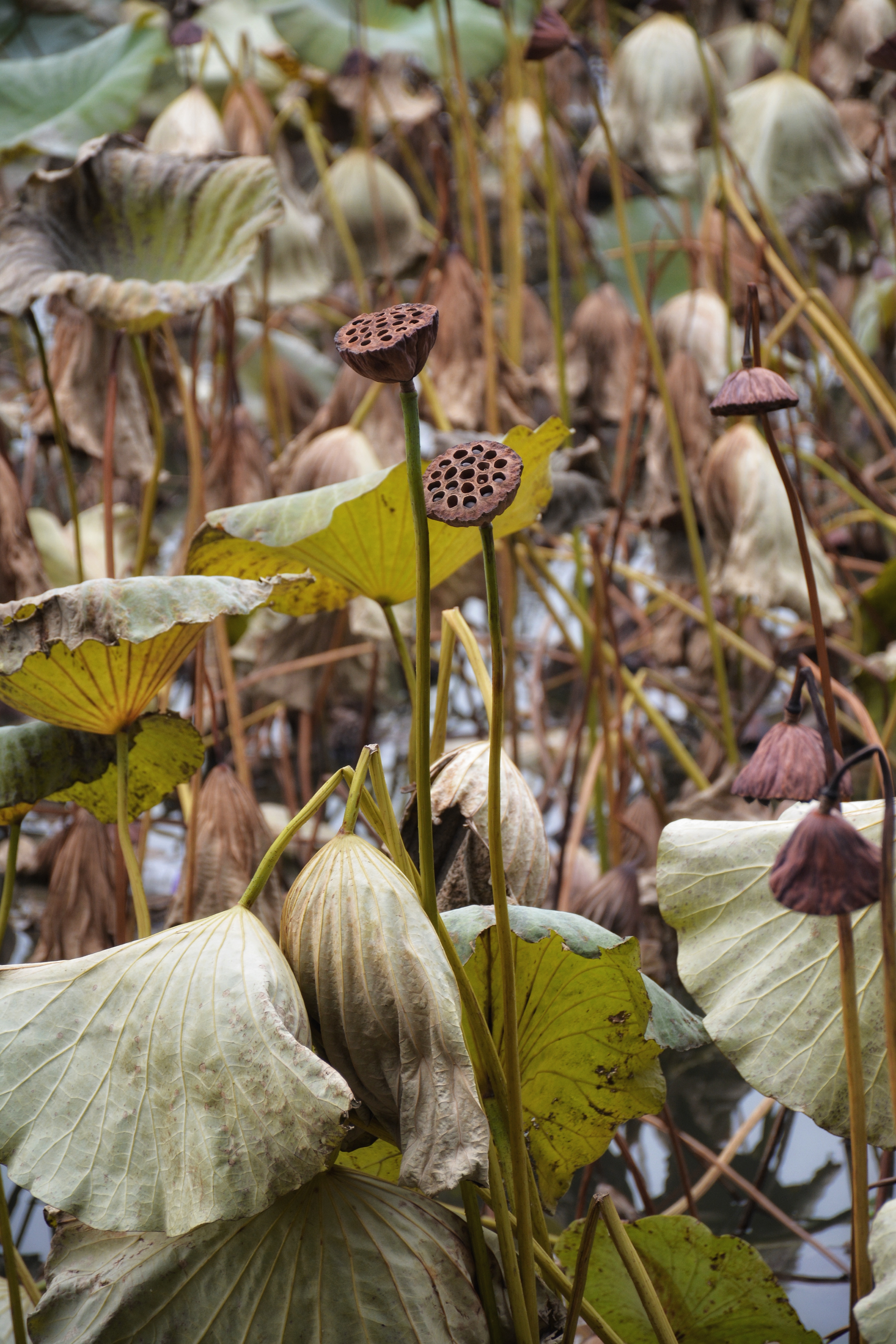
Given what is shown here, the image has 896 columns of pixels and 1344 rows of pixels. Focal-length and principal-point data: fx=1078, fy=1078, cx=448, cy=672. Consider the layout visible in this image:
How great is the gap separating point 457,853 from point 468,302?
3.02 feet

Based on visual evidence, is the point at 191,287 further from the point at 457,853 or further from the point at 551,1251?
the point at 551,1251

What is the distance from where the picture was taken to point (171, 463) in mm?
2457

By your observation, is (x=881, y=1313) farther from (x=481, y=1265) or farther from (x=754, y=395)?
(x=754, y=395)

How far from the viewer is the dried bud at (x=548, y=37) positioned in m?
0.95

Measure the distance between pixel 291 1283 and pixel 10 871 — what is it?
0.89ft

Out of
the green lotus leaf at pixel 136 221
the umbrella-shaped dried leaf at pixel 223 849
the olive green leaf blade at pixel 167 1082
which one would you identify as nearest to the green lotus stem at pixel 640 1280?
the olive green leaf blade at pixel 167 1082

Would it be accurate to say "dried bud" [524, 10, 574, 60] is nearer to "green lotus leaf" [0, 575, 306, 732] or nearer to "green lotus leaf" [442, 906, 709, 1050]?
"green lotus leaf" [0, 575, 306, 732]

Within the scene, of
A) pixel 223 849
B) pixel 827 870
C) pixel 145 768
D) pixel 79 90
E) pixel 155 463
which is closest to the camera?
pixel 827 870

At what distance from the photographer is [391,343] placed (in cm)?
39

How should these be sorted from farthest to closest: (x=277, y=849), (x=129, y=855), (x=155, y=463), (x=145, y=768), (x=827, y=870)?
(x=155, y=463) < (x=145, y=768) < (x=129, y=855) < (x=277, y=849) < (x=827, y=870)

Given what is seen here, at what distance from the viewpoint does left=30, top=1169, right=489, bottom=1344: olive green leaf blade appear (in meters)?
0.46

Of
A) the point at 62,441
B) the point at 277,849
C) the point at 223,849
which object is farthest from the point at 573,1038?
the point at 62,441

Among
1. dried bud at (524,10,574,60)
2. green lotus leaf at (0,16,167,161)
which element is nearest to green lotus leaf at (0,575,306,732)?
dried bud at (524,10,574,60)

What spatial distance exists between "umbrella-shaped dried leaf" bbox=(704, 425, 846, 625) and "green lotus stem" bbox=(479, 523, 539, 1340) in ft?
2.53
